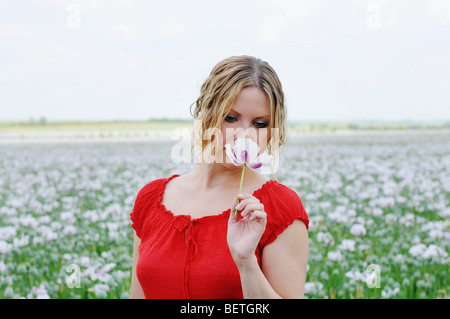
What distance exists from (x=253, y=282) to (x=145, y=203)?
1.87 feet

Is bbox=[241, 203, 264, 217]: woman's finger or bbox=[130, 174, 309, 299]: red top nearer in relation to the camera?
bbox=[241, 203, 264, 217]: woman's finger

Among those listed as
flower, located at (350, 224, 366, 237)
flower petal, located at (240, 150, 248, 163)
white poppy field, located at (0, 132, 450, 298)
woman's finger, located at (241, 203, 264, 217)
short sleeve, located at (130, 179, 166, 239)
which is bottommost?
white poppy field, located at (0, 132, 450, 298)

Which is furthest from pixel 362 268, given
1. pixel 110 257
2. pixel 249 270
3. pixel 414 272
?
pixel 249 270

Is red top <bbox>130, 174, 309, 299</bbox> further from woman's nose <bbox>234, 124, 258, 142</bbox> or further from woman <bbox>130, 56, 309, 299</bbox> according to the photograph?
woman's nose <bbox>234, 124, 258, 142</bbox>

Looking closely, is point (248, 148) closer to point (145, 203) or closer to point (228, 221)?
point (228, 221)

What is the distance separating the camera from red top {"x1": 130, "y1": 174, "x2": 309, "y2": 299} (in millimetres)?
1553

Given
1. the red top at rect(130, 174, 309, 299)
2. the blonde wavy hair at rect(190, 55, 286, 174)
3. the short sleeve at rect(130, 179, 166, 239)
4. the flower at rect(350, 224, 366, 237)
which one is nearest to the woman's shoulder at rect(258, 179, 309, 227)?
the red top at rect(130, 174, 309, 299)

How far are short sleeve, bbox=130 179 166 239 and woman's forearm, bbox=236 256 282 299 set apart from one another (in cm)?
52

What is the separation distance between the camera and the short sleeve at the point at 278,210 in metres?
1.55

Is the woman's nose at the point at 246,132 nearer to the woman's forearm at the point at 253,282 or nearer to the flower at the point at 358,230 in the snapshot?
the woman's forearm at the point at 253,282

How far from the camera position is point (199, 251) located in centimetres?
161

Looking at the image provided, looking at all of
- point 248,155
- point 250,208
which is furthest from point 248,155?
point 250,208

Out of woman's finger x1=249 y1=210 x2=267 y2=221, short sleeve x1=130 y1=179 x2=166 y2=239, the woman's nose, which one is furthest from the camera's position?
short sleeve x1=130 y1=179 x2=166 y2=239

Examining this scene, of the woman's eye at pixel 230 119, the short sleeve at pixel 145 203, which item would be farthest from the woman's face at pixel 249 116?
the short sleeve at pixel 145 203
